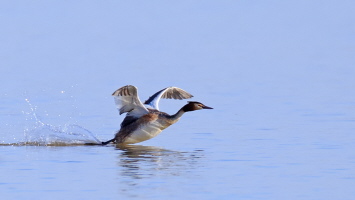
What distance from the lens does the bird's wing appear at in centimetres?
1689

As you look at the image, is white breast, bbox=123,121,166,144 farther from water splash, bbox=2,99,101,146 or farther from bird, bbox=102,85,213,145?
water splash, bbox=2,99,101,146

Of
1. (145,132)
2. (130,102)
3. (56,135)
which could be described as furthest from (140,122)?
(56,135)

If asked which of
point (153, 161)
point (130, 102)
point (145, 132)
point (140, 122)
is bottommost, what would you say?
point (153, 161)

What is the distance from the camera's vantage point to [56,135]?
18.0 meters

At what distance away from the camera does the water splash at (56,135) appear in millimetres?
17516

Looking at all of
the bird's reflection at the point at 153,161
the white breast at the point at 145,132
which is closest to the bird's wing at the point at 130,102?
the white breast at the point at 145,132

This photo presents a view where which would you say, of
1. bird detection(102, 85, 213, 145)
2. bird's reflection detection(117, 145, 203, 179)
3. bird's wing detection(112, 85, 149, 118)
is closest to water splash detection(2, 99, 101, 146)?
bird detection(102, 85, 213, 145)

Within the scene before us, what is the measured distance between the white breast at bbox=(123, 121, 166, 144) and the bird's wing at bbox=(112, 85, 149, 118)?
0.87 feet

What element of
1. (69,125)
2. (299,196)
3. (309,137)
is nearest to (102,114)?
(69,125)

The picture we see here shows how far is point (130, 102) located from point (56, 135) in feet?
4.84

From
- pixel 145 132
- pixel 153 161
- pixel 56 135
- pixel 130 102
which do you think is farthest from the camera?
pixel 56 135

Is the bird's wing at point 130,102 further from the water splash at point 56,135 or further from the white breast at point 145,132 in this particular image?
the water splash at point 56,135

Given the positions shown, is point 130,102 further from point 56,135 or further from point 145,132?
point 56,135

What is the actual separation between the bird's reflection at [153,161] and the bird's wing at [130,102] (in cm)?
69
